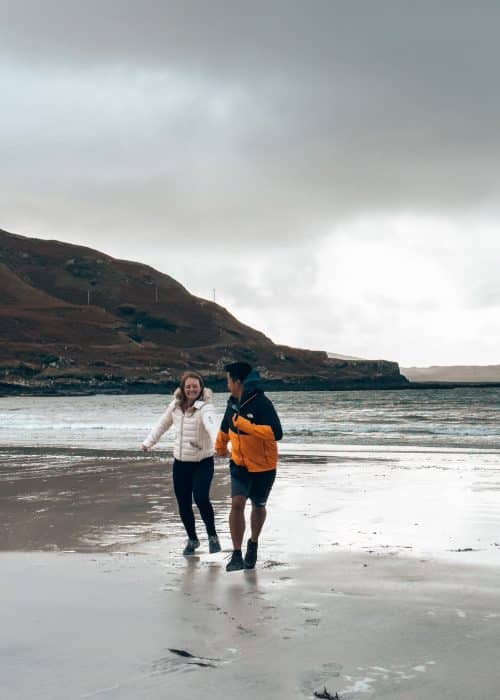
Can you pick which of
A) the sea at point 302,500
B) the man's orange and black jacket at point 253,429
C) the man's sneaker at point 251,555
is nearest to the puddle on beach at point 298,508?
the sea at point 302,500

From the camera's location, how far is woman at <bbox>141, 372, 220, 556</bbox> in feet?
28.0

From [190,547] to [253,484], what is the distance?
0.98m

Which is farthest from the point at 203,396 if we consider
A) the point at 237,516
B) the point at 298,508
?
the point at 298,508

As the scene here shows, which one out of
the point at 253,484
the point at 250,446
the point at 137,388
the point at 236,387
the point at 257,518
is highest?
the point at 236,387

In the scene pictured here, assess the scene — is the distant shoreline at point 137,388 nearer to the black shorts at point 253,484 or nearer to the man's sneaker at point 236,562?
the black shorts at point 253,484

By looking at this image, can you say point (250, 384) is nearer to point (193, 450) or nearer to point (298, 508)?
point (193, 450)

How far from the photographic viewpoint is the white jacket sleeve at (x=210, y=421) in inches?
329

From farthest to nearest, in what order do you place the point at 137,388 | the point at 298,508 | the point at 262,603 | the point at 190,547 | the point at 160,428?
the point at 137,388 → the point at 298,508 → the point at 160,428 → the point at 190,547 → the point at 262,603

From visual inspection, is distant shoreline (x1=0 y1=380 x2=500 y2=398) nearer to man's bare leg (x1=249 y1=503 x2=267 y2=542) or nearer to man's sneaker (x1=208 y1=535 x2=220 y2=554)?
man's sneaker (x1=208 y1=535 x2=220 y2=554)

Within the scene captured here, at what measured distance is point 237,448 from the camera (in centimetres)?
786

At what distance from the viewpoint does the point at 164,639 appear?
5227 millimetres

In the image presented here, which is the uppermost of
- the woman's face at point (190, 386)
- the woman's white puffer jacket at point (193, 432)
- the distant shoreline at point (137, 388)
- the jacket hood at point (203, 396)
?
the woman's face at point (190, 386)

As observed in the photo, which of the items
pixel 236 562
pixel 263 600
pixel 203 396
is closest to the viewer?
pixel 263 600

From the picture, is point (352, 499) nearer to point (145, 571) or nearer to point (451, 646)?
point (145, 571)
